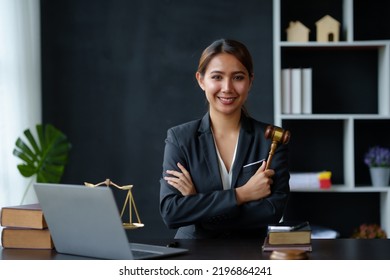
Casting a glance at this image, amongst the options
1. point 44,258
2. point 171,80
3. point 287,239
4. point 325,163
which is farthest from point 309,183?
point 44,258

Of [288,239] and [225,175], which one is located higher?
[225,175]

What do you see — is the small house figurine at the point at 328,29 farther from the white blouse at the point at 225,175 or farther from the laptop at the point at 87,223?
the laptop at the point at 87,223

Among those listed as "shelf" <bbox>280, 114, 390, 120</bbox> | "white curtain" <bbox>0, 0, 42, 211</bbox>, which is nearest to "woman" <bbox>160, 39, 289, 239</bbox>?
"shelf" <bbox>280, 114, 390, 120</bbox>

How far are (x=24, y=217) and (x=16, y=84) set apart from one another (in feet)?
7.74

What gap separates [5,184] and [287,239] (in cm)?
272

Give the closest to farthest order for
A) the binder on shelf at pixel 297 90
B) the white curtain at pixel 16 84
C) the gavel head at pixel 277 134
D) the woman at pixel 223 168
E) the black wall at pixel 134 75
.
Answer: the gavel head at pixel 277 134
the woman at pixel 223 168
the white curtain at pixel 16 84
the binder on shelf at pixel 297 90
the black wall at pixel 134 75

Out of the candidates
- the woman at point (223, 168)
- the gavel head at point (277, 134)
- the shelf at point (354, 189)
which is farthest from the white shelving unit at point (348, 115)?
the gavel head at point (277, 134)

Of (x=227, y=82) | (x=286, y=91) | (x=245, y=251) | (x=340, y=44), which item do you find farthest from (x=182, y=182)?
(x=340, y=44)

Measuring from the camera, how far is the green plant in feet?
15.1

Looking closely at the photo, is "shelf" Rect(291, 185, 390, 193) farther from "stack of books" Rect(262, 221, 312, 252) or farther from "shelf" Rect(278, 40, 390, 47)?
"stack of books" Rect(262, 221, 312, 252)

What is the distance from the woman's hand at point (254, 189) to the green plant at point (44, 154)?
2.25m

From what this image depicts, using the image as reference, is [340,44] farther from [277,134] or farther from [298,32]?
[277,134]

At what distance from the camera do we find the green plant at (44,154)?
4605 mm

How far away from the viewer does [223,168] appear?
9.45 ft
